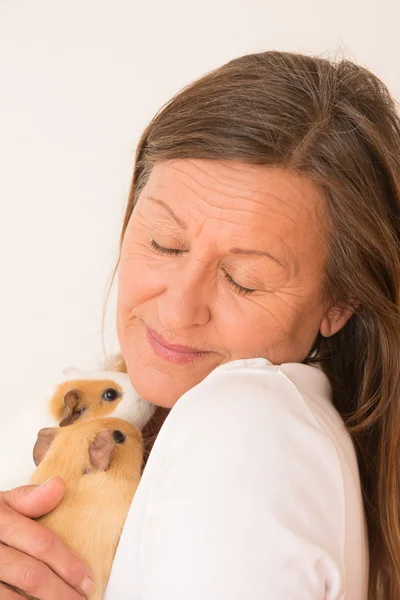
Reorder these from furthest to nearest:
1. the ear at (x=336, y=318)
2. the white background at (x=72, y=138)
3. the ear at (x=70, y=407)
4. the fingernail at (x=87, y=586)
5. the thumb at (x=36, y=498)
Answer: the white background at (x=72, y=138) < the ear at (x=70, y=407) < the ear at (x=336, y=318) < the thumb at (x=36, y=498) < the fingernail at (x=87, y=586)

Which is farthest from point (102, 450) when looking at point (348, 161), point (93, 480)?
point (348, 161)

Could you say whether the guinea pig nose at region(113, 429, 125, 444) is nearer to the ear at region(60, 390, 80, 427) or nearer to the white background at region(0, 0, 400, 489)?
the ear at region(60, 390, 80, 427)

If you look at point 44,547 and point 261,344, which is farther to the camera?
point 261,344

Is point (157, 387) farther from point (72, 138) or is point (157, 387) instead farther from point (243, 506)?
point (72, 138)

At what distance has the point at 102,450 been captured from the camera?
1.97 metres

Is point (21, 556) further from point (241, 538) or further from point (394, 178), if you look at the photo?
point (394, 178)

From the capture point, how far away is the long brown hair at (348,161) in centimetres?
183

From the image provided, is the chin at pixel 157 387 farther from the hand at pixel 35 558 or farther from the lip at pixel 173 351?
the hand at pixel 35 558

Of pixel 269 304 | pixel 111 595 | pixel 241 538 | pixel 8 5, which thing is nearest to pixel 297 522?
pixel 241 538

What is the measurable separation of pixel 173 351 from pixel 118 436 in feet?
0.93

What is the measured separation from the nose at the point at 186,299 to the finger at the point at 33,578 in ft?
1.75

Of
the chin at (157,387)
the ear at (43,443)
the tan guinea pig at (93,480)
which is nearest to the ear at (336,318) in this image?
the chin at (157,387)

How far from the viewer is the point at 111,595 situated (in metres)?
1.62

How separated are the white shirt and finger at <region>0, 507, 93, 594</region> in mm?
101
